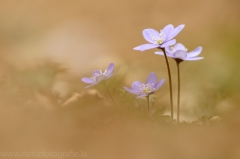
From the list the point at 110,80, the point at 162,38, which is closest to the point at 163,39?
the point at 162,38

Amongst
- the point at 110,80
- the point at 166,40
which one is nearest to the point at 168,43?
the point at 166,40

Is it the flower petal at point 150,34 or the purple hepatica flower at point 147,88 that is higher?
the flower petal at point 150,34

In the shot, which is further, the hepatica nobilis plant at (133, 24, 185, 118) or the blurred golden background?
the hepatica nobilis plant at (133, 24, 185, 118)

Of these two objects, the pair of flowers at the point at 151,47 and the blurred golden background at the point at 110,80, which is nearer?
the blurred golden background at the point at 110,80

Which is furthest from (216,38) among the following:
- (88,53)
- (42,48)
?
(42,48)

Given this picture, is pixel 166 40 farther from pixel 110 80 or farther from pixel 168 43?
pixel 110 80

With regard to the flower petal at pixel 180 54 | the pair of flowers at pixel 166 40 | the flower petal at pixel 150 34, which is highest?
the flower petal at pixel 150 34

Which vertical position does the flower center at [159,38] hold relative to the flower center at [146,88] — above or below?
above

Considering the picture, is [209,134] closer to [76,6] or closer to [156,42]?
[156,42]
